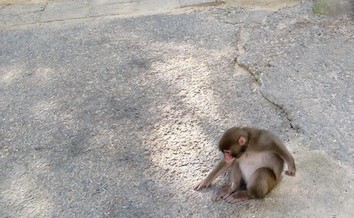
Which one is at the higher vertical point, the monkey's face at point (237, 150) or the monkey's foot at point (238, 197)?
the monkey's face at point (237, 150)

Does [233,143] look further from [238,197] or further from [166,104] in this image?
[166,104]

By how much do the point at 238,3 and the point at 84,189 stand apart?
2.41 m

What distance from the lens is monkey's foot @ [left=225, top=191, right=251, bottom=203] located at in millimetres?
2758

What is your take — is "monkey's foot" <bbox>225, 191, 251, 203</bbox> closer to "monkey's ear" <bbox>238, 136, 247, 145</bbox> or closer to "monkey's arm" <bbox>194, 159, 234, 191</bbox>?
"monkey's arm" <bbox>194, 159, 234, 191</bbox>

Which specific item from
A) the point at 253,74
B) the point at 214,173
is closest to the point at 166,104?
the point at 253,74

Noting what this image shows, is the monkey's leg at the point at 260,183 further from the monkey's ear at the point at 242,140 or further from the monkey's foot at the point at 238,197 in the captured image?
the monkey's ear at the point at 242,140

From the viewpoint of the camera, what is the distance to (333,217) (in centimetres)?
263

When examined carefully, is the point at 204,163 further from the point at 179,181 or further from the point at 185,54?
the point at 185,54

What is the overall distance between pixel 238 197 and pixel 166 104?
0.98 m

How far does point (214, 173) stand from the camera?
2828 mm

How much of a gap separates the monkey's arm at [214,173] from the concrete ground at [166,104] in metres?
0.04

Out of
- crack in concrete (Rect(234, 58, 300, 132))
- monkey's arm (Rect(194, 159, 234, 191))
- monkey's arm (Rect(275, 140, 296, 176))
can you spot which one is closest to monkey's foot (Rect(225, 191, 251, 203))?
monkey's arm (Rect(194, 159, 234, 191))

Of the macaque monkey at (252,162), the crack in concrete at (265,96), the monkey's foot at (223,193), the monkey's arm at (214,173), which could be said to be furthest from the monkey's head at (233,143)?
Answer: the crack in concrete at (265,96)

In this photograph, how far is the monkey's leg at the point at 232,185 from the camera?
280 centimetres
